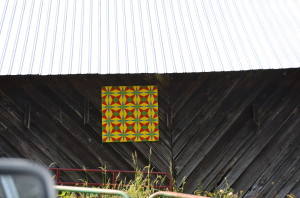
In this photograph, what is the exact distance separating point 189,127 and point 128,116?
1086 millimetres

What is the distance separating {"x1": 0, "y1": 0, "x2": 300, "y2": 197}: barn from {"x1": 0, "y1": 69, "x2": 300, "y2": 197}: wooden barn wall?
2cm

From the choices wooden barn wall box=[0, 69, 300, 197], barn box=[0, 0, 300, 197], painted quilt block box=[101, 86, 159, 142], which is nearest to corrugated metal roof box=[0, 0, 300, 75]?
barn box=[0, 0, 300, 197]

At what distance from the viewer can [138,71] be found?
7.95m

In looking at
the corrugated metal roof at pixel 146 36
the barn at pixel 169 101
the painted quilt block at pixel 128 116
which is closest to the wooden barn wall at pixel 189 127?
the barn at pixel 169 101

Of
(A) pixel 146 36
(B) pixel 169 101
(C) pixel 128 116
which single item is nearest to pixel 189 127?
(B) pixel 169 101

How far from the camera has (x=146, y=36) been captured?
9.11 metres

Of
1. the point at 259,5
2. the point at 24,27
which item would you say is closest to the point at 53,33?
the point at 24,27

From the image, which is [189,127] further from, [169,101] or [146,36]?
[146,36]

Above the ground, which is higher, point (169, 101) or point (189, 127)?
point (169, 101)

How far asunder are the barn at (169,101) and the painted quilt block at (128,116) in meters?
0.04

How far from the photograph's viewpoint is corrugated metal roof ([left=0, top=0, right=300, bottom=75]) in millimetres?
8234

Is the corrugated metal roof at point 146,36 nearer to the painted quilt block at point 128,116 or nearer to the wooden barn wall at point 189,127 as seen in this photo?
the wooden barn wall at point 189,127

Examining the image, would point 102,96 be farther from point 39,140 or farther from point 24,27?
point 24,27

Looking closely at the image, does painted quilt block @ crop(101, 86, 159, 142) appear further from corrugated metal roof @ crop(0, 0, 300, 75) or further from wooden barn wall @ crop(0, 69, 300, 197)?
corrugated metal roof @ crop(0, 0, 300, 75)
